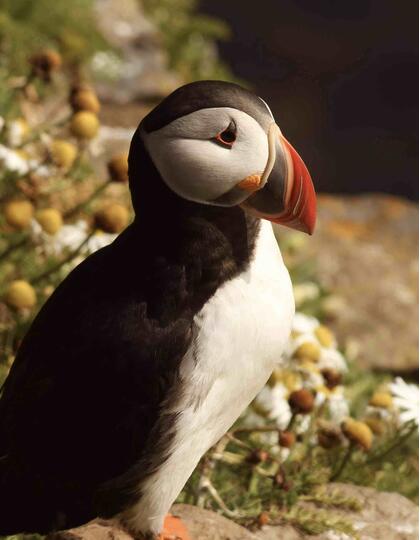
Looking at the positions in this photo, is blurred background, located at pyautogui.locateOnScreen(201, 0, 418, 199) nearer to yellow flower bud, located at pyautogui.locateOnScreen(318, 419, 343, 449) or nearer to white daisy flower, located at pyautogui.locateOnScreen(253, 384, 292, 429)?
white daisy flower, located at pyautogui.locateOnScreen(253, 384, 292, 429)

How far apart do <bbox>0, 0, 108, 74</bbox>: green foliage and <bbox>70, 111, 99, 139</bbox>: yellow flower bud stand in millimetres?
2047

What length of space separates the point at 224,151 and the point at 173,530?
849mm

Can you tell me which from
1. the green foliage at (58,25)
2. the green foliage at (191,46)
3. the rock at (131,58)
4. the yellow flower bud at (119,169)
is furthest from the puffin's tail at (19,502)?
the green foliage at (191,46)

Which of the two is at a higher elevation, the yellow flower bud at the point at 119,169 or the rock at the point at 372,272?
the yellow flower bud at the point at 119,169

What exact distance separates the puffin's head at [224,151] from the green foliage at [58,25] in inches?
119

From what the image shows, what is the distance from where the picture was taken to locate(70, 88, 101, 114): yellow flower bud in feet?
9.14

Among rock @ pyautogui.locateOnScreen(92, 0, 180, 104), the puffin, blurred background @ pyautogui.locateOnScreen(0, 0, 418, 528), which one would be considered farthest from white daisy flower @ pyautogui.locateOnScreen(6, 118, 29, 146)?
rock @ pyautogui.locateOnScreen(92, 0, 180, 104)

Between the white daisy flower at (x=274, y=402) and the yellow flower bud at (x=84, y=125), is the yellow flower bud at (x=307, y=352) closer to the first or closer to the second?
the white daisy flower at (x=274, y=402)

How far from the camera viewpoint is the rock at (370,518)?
7.97ft

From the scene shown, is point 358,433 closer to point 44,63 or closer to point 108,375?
point 108,375

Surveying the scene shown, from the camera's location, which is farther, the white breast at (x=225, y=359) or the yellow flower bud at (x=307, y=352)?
the yellow flower bud at (x=307, y=352)

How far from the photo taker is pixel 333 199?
5348 mm

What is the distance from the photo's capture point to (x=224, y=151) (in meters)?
1.84

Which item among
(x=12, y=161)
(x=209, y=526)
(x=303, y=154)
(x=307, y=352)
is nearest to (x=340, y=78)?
(x=303, y=154)
